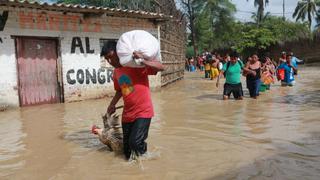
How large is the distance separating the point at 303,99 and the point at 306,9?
49.5 m

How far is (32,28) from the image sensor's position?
1188cm

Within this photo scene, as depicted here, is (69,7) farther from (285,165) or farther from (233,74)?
(285,165)

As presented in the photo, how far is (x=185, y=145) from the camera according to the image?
6.22 m

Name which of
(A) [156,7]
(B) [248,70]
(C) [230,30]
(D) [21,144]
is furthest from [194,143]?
(C) [230,30]

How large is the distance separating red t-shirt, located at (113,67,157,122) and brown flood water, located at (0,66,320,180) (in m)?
0.64

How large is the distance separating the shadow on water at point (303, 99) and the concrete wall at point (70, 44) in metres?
5.54

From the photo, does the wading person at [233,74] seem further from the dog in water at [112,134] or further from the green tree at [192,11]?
the green tree at [192,11]

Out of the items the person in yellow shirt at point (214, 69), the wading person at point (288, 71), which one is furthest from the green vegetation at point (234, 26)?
the wading person at point (288, 71)

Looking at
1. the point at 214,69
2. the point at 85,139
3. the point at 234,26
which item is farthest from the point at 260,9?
the point at 85,139

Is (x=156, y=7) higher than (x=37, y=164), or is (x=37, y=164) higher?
(x=156, y=7)

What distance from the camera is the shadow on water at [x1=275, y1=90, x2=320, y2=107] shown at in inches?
423

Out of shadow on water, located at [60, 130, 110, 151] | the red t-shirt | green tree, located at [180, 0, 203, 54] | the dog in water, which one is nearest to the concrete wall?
shadow on water, located at [60, 130, 110, 151]

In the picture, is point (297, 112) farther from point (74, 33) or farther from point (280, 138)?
point (74, 33)

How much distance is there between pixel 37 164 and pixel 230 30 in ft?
153
